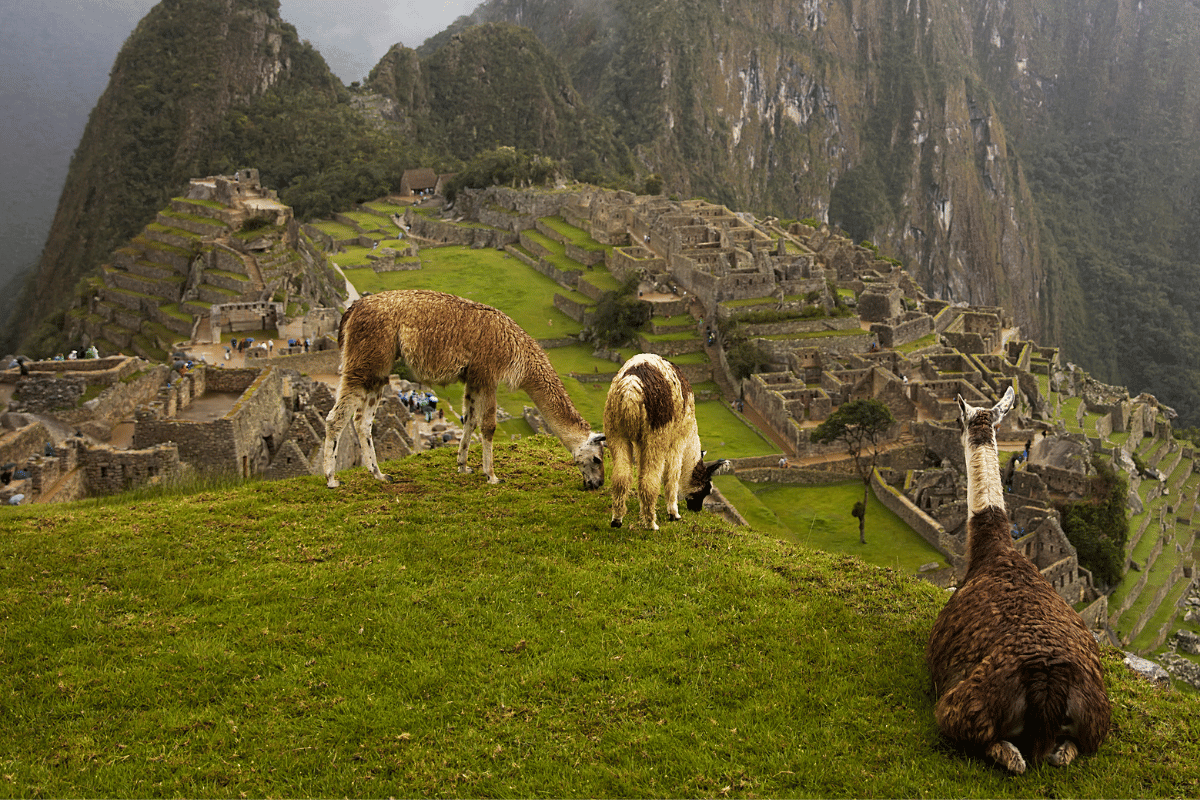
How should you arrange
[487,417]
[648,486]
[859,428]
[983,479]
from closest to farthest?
[983,479], [648,486], [487,417], [859,428]

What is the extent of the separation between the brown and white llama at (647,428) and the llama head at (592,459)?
24.7 inches

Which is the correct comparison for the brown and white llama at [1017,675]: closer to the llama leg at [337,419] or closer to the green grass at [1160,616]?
the llama leg at [337,419]

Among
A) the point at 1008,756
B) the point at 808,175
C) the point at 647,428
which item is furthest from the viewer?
the point at 808,175

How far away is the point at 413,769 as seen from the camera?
19.6ft

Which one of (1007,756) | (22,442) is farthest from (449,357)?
(22,442)

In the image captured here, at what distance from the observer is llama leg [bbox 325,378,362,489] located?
422 inches

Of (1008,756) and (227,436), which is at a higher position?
(1008,756)

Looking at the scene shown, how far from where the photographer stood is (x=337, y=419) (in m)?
10.9

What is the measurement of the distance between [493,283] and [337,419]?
46.6 metres

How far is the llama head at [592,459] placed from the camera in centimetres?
1034

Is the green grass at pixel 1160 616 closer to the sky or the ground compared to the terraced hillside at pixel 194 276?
closer to the ground

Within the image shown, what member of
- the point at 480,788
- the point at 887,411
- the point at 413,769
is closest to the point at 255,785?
the point at 413,769

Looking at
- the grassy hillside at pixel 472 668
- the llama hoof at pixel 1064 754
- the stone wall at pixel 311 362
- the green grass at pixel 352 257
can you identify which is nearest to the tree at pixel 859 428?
the stone wall at pixel 311 362

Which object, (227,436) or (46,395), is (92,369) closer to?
(46,395)
